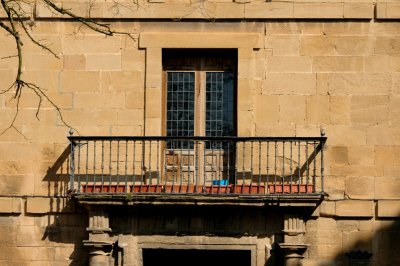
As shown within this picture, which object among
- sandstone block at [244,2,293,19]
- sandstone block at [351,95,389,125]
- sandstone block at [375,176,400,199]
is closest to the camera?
sandstone block at [375,176,400,199]

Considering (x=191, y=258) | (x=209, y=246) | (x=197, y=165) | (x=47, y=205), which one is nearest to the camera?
(x=209, y=246)

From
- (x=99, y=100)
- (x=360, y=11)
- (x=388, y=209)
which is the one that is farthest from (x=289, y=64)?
(x=99, y=100)

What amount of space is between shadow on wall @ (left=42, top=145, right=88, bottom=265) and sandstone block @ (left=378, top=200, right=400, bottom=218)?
13.3 ft

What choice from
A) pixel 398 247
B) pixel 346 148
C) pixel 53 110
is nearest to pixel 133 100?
pixel 53 110

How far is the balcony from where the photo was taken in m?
13.3

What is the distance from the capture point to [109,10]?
46.7ft

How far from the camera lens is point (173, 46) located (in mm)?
14125

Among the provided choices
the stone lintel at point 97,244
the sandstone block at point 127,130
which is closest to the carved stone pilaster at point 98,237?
the stone lintel at point 97,244

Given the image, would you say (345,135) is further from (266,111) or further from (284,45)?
(284,45)

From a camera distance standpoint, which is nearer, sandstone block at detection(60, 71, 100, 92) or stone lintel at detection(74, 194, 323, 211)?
stone lintel at detection(74, 194, 323, 211)

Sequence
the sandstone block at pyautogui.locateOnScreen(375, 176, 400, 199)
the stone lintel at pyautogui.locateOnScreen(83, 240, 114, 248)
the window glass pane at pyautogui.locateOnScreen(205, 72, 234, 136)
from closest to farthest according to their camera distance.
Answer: the stone lintel at pyautogui.locateOnScreen(83, 240, 114, 248) → the sandstone block at pyautogui.locateOnScreen(375, 176, 400, 199) → the window glass pane at pyautogui.locateOnScreen(205, 72, 234, 136)

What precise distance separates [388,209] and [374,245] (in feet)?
1.73

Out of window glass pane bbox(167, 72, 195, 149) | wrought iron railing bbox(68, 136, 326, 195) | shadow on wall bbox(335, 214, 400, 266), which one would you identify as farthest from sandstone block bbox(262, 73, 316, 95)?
shadow on wall bbox(335, 214, 400, 266)

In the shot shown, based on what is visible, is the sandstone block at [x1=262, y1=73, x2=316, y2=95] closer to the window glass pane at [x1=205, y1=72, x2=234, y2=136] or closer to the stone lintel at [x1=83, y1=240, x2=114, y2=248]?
the window glass pane at [x1=205, y1=72, x2=234, y2=136]
